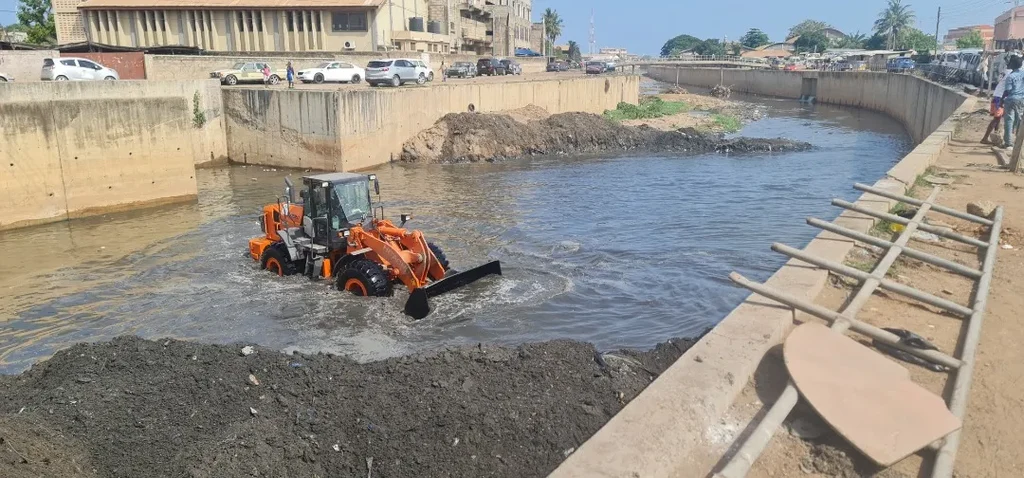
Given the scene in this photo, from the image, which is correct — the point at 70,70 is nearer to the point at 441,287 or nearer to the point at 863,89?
the point at 441,287

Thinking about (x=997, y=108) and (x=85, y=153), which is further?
(x=85, y=153)

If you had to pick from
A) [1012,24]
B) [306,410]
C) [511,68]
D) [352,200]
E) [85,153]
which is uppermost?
[1012,24]

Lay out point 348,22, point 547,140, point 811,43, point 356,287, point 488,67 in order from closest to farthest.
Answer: point 356,287, point 547,140, point 348,22, point 488,67, point 811,43

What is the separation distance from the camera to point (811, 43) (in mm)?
133875

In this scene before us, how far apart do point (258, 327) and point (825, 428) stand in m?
8.26

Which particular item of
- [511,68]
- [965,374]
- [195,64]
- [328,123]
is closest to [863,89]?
[511,68]

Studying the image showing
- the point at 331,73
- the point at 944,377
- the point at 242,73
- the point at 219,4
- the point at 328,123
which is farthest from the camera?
the point at 219,4

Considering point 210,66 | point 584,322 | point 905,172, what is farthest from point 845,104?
point 584,322

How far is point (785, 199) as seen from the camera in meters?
21.0

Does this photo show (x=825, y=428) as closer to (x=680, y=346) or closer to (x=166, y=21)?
(x=680, y=346)

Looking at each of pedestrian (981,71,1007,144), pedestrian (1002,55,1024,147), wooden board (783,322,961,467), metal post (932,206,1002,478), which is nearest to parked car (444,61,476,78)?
pedestrian (981,71,1007,144)

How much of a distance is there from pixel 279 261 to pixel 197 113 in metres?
17.0

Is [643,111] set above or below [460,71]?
below

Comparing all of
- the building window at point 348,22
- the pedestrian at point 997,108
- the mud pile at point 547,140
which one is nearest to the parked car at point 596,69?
the building window at point 348,22
